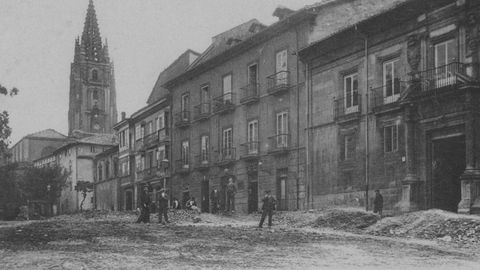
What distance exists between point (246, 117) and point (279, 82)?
3.60 meters

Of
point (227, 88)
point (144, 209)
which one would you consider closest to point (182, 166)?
point (227, 88)

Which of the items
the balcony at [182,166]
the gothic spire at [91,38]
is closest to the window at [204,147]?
the balcony at [182,166]

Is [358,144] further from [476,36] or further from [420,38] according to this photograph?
[476,36]

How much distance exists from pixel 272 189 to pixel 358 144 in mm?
6539

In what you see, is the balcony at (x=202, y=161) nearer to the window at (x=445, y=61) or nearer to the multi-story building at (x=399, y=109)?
the multi-story building at (x=399, y=109)

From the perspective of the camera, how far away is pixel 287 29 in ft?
99.1

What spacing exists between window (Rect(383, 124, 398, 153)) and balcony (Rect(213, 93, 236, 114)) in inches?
468

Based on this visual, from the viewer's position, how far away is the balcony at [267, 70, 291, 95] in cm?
2984

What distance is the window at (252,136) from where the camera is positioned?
32.4 meters

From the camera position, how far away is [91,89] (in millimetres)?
99312

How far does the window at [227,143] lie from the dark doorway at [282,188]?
4.97 metres

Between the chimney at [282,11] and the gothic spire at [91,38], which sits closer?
the chimney at [282,11]

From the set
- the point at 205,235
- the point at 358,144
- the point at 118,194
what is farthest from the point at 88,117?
the point at 205,235

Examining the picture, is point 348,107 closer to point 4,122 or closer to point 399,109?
point 399,109
